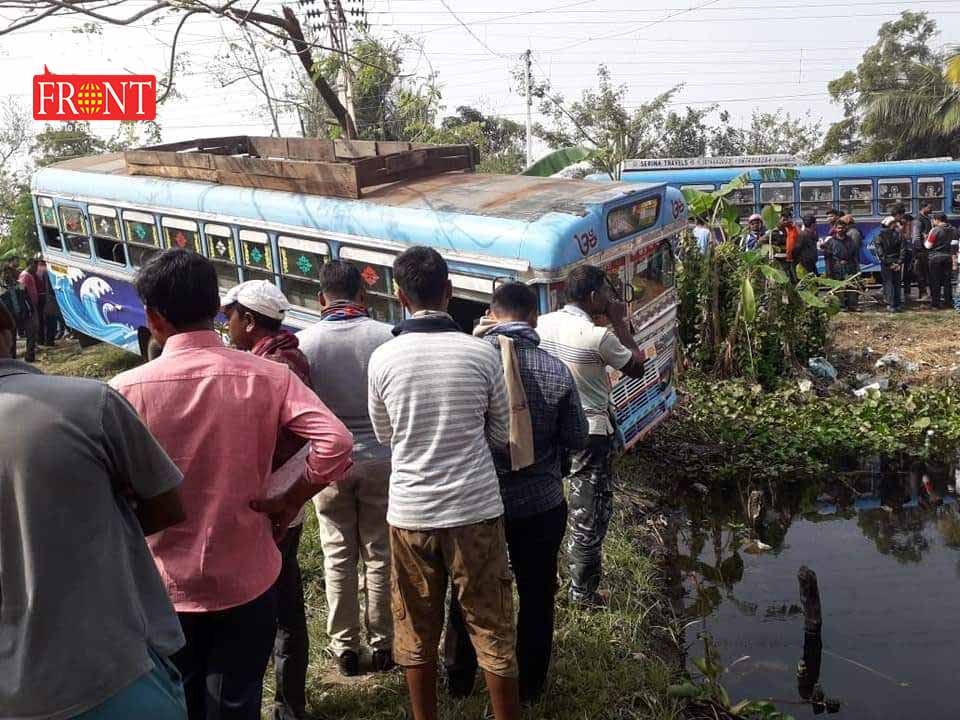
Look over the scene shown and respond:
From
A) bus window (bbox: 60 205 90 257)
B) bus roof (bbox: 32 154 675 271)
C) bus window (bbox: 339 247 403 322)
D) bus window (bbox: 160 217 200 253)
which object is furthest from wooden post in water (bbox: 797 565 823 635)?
bus window (bbox: 60 205 90 257)

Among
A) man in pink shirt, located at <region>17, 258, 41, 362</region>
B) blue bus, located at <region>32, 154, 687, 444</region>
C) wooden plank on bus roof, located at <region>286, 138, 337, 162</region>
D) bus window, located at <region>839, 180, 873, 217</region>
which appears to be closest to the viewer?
blue bus, located at <region>32, 154, 687, 444</region>

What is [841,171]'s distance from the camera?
53.4 ft

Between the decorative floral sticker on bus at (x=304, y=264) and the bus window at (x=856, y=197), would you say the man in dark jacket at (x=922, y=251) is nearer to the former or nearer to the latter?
the bus window at (x=856, y=197)

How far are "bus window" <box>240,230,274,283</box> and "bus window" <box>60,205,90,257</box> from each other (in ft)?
10.9

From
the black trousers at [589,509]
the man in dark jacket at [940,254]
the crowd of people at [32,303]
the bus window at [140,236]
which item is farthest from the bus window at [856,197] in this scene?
the black trousers at [589,509]

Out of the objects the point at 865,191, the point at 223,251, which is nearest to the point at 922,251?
the point at 865,191

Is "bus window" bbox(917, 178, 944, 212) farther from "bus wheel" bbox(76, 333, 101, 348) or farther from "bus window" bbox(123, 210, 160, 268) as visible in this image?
"bus wheel" bbox(76, 333, 101, 348)

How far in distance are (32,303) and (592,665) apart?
10.7 meters

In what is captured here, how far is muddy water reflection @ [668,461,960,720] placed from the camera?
16.5 feet

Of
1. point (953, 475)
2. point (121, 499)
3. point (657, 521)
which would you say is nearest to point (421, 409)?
point (121, 499)

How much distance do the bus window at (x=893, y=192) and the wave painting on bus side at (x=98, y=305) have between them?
12.2 metres

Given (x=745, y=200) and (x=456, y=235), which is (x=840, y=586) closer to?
(x=456, y=235)

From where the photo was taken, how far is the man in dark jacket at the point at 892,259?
13.7 meters

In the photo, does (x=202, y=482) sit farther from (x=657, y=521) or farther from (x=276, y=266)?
(x=276, y=266)
